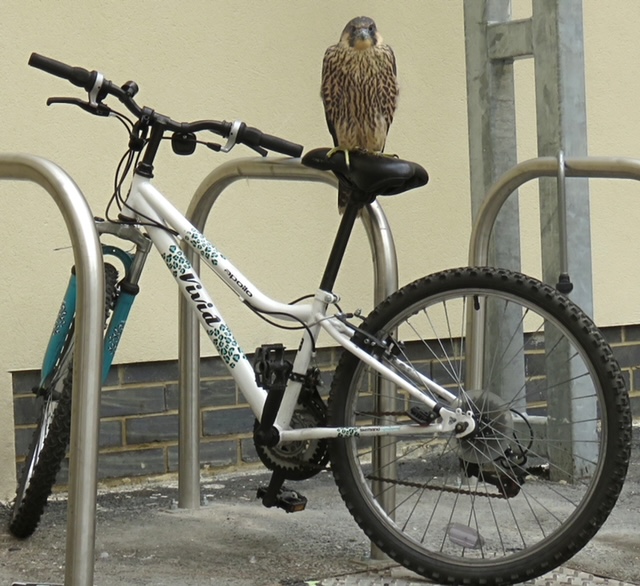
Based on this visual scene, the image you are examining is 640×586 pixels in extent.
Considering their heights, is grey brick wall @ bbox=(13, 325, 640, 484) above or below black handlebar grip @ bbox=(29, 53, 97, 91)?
below

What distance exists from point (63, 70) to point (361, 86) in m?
0.75

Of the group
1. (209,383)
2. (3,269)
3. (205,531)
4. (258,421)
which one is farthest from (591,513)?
(3,269)

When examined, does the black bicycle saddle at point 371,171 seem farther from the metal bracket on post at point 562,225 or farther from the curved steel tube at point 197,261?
the metal bracket on post at point 562,225

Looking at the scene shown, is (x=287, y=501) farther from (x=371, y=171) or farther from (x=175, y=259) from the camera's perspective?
(x=371, y=171)

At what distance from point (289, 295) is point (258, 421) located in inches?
51.0

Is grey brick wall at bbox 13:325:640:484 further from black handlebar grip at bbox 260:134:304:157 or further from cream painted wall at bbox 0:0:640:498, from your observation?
black handlebar grip at bbox 260:134:304:157

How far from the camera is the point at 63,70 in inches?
107

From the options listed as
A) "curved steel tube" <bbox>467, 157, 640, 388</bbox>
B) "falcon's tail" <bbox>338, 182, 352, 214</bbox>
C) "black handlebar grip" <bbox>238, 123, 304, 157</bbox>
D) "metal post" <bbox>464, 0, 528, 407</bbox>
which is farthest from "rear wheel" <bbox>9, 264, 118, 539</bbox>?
"metal post" <bbox>464, 0, 528, 407</bbox>

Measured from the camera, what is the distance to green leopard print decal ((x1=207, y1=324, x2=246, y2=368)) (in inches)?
113

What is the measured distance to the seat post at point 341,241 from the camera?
113 inches

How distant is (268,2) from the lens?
4.02 m

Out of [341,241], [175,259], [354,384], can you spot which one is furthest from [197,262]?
[354,384]

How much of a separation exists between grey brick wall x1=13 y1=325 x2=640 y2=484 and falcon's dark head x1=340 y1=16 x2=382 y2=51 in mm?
1409

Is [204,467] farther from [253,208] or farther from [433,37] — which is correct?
[433,37]
